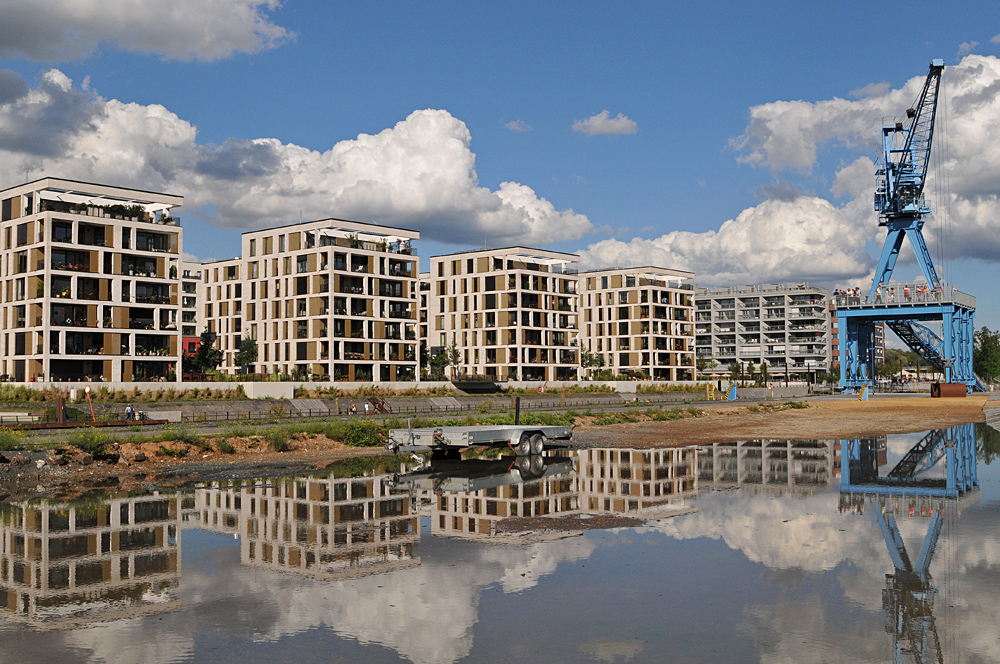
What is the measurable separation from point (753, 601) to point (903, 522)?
23.3 ft

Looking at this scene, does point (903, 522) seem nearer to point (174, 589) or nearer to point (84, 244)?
point (174, 589)

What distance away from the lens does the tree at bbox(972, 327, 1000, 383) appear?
14462cm

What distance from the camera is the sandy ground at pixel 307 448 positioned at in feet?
78.1

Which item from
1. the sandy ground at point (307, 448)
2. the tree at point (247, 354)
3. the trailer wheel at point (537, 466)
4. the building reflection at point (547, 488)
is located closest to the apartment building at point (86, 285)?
the tree at point (247, 354)

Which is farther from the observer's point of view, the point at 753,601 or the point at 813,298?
the point at 813,298

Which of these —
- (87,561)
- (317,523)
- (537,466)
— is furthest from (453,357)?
(87,561)

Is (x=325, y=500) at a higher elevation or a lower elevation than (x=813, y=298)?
lower

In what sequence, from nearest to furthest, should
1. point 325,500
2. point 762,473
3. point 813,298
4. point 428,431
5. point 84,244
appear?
point 325,500, point 762,473, point 428,431, point 84,244, point 813,298

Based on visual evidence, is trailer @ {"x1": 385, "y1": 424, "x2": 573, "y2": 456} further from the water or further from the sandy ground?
the water

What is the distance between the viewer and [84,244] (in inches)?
2938

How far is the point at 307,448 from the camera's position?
109ft

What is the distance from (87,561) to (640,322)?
132 metres

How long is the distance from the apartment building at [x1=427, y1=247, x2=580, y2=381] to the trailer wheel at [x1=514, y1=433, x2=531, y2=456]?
85.2 m

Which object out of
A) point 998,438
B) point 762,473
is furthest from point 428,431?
point 998,438
